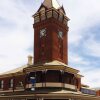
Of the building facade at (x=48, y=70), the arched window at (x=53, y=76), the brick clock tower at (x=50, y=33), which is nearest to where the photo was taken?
the building facade at (x=48, y=70)

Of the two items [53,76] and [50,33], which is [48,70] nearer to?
[53,76]

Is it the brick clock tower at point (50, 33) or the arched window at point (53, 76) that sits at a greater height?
the brick clock tower at point (50, 33)

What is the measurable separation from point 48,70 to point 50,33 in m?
7.45

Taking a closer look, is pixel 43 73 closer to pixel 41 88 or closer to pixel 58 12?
pixel 41 88

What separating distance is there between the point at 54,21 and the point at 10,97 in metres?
15.3

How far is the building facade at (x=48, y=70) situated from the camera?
147 feet

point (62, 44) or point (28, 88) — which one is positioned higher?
point (62, 44)

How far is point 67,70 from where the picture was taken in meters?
47.5

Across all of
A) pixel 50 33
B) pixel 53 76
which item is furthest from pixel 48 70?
pixel 50 33

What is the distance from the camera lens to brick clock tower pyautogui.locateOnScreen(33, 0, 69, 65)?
5019 cm

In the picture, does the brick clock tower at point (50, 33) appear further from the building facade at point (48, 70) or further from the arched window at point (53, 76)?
the arched window at point (53, 76)

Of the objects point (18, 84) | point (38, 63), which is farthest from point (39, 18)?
point (18, 84)

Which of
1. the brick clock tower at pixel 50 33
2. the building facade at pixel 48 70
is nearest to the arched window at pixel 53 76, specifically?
the building facade at pixel 48 70

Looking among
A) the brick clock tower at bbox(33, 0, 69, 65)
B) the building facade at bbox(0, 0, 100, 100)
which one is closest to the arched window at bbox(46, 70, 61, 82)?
the building facade at bbox(0, 0, 100, 100)
